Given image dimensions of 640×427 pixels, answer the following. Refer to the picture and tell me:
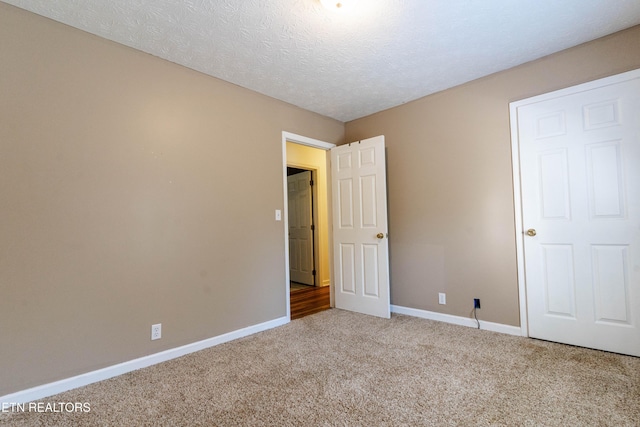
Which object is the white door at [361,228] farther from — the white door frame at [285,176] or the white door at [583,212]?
the white door at [583,212]

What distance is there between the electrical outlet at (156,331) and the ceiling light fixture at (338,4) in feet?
8.55

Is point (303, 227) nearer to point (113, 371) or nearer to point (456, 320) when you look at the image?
point (456, 320)

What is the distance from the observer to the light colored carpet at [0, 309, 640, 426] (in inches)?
63.3

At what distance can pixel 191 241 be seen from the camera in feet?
8.48

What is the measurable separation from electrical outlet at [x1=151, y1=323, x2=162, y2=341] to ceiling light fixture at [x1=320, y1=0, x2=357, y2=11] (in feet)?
8.55

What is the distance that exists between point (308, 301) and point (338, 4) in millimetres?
3540

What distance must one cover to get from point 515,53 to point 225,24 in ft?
7.71

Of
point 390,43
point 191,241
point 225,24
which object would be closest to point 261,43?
point 225,24

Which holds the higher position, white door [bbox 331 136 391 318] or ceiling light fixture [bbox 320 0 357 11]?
ceiling light fixture [bbox 320 0 357 11]

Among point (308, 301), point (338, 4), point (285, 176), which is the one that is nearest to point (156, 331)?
point (285, 176)

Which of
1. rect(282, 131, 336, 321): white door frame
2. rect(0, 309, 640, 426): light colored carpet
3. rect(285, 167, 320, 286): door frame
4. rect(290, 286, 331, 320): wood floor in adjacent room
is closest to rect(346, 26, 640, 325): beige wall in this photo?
rect(0, 309, 640, 426): light colored carpet

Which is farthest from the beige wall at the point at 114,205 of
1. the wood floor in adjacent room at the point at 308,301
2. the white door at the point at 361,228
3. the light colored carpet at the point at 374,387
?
the white door at the point at 361,228

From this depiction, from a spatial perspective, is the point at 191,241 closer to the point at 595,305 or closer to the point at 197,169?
the point at 197,169

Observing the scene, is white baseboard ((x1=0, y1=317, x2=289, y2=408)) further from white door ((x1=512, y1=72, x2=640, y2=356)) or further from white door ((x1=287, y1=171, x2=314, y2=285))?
white door ((x1=512, y1=72, x2=640, y2=356))
